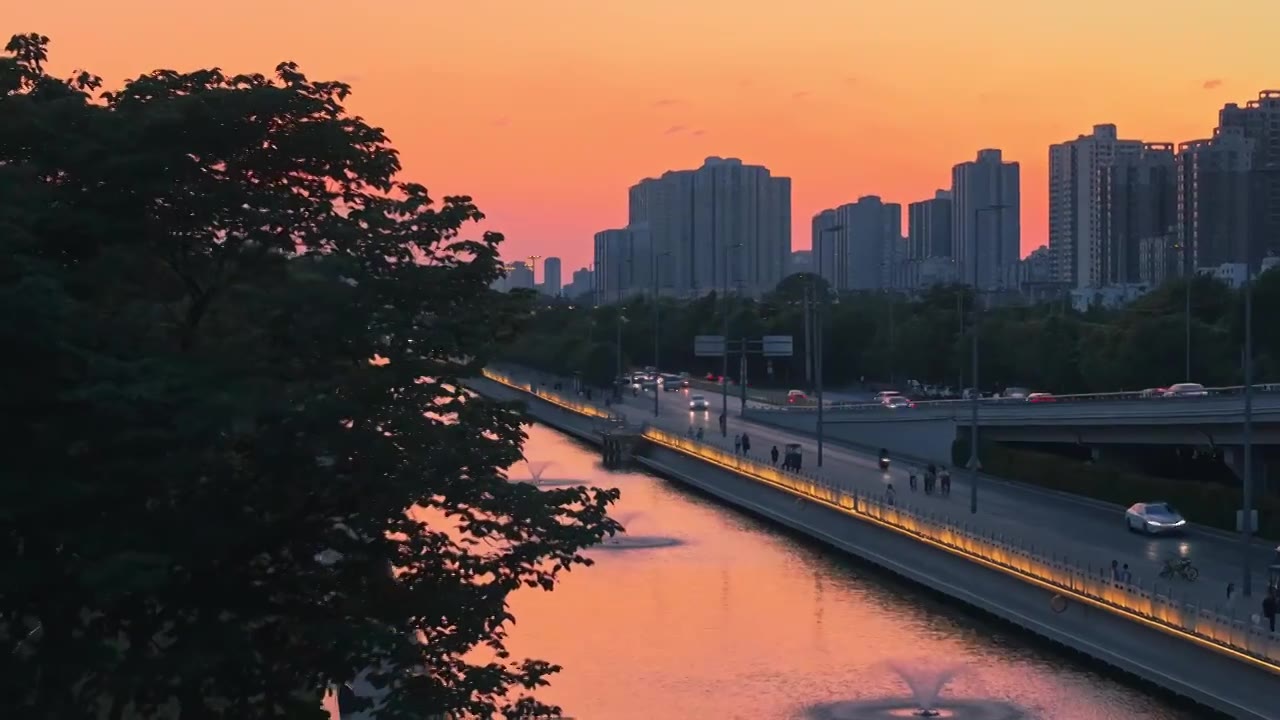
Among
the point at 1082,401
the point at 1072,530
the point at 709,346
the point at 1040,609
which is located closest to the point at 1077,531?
the point at 1072,530

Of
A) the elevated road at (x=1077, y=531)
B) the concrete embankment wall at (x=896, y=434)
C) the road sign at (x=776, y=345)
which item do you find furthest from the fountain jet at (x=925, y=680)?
the road sign at (x=776, y=345)

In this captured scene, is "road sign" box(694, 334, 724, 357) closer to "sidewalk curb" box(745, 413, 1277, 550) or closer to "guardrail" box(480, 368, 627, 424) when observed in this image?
"guardrail" box(480, 368, 627, 424)

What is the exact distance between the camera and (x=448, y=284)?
12250 millimetres

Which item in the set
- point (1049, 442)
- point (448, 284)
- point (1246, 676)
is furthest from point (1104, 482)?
point (448, 284)

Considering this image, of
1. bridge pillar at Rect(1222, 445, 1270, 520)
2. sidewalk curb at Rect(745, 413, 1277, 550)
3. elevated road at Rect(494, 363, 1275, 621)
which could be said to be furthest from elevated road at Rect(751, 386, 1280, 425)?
elevated road at Rect(494, 363, 1275, 621)

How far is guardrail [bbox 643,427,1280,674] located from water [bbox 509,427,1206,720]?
1.15 metres

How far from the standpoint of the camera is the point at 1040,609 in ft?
99.4

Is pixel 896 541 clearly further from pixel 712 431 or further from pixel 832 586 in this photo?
pixel 712 431

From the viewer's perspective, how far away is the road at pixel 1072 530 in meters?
31.7

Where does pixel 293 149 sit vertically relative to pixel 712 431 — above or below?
above

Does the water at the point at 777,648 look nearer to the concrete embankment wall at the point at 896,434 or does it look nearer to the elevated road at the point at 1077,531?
the elevated road at the point at 1077,531

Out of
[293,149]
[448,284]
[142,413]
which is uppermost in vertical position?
[293,149]

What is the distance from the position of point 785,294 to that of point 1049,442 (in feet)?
315

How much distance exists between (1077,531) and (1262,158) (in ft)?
341
